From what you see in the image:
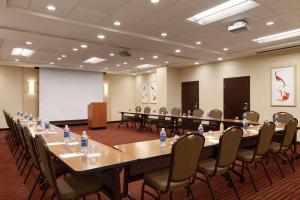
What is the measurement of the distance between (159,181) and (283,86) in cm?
638

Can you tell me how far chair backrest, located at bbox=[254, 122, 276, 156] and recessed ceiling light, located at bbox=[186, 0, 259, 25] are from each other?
2073mm

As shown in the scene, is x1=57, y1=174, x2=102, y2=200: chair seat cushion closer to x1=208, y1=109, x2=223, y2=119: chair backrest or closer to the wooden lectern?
x1=208, y1=109, x2=223, y2=119: chair backrest

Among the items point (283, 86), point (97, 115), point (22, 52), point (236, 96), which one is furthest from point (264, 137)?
point (22, 52)

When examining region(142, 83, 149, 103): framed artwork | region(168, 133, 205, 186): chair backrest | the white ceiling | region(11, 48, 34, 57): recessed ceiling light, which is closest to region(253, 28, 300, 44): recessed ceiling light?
the white ceiling

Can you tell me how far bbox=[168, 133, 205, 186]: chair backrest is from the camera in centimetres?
217

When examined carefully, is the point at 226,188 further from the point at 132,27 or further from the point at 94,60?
the point at 94,60

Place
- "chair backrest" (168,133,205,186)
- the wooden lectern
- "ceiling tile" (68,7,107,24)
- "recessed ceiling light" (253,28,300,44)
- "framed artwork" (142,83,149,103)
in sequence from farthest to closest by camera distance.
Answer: "framed artwork" (142,83,149,103)
the wooden lectern
"recessed ceiling light" (253,28,300,44)
"ceiling tile" (68,7,107,24)
"chair backrest" (168,133,205,186)

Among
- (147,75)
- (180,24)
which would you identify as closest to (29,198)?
(180,24)

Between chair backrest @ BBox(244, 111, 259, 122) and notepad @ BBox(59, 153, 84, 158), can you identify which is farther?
chair backrest @ BBox(244, 111, 259, 122)

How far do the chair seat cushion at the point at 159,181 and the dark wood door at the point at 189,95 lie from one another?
775 cm

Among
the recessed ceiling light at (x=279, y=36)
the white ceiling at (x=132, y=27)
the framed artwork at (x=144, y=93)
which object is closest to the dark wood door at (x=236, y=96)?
the white ceiling at (x=132, y=27)

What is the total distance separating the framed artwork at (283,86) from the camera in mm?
6824

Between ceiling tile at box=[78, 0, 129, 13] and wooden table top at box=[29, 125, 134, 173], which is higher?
ceiling tile at box=[78, 0, 129, 13]

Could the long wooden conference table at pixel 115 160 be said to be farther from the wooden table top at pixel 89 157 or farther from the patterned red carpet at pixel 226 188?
the patterned red carpet at pixel 226 188
